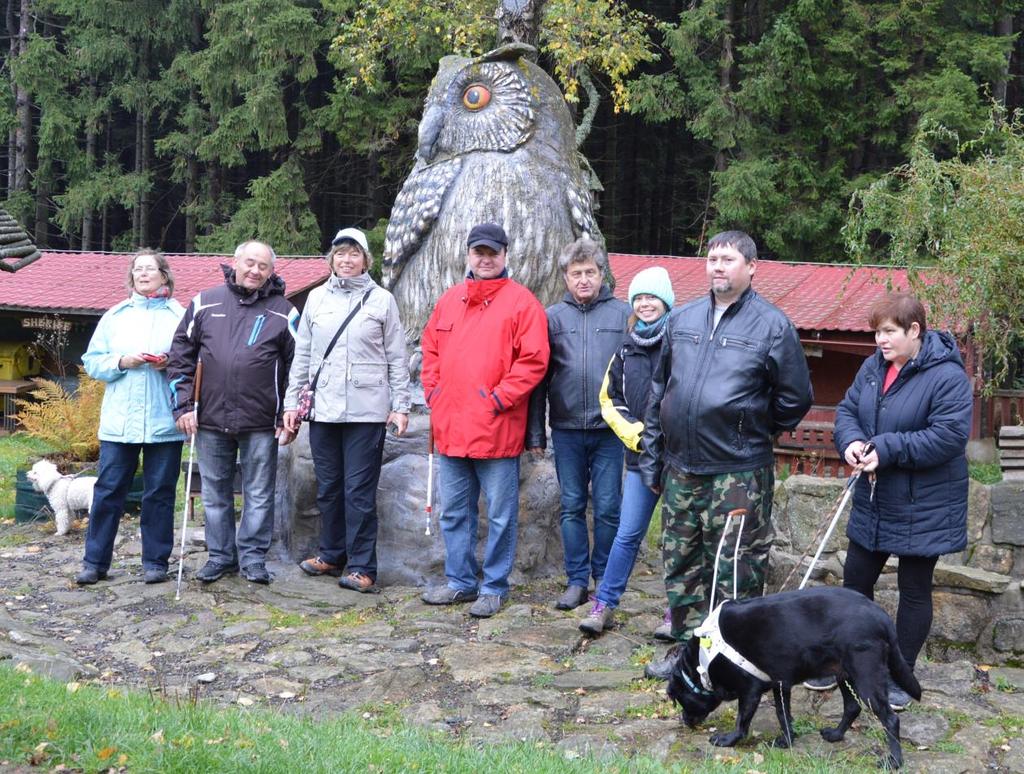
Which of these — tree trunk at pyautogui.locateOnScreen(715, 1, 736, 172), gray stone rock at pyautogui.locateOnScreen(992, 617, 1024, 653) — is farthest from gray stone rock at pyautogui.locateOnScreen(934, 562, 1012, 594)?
tree trunk at pyautogui.locateOnScreen(715, 1, 736, 172)

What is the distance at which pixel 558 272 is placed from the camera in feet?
21.0

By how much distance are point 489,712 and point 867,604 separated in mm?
1555

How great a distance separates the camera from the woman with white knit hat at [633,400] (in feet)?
16.3

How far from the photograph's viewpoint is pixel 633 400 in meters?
5.04

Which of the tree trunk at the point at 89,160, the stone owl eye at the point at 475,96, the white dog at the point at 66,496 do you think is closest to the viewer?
the stone owl eye at the point at 475,96

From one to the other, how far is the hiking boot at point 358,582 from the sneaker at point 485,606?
0.68 m

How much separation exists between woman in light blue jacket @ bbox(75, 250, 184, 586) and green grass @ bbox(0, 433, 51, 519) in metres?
3.38

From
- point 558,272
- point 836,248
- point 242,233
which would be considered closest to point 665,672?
point 558,272

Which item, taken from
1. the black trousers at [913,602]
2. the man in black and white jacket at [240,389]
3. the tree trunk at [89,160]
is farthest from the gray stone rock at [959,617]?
the tree trunk at [89,160]

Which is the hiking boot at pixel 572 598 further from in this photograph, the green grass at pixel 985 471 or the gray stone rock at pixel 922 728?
the green grass at pixel 985 471

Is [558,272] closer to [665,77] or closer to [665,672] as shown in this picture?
[665,672]

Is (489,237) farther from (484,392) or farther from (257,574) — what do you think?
(257,574)

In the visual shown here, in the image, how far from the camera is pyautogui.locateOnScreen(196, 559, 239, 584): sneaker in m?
5.95

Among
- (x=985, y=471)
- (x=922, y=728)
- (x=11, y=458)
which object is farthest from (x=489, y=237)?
(x=985, y=471)
